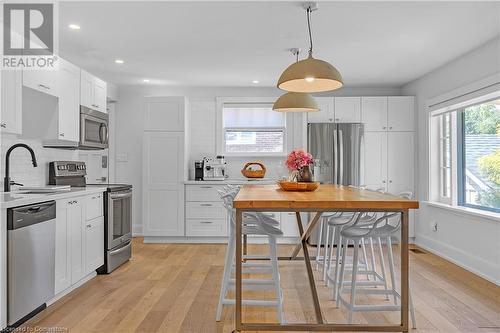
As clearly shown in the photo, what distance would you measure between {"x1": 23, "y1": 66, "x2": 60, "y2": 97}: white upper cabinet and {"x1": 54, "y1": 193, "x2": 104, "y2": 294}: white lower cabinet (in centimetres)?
105

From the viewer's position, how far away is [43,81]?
3459 millimetres

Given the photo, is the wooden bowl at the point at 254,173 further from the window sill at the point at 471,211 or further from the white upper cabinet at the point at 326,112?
the window sill at the point at 471,211

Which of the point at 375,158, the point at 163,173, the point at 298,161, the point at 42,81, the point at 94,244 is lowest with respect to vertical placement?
the point at 94,244

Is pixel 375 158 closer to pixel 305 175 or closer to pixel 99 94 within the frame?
pixel 305 175

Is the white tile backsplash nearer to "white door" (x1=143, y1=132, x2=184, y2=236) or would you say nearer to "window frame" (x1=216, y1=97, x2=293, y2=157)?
"white door" (x1=143, y1=132, x2=184, y2=236)

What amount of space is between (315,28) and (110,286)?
10.5 feet

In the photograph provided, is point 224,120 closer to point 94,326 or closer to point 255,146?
point 255,146

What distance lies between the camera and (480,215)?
4.05 metres

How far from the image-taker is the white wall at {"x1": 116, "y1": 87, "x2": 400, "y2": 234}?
6242 mm

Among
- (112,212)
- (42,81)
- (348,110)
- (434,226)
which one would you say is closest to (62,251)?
(112,212)

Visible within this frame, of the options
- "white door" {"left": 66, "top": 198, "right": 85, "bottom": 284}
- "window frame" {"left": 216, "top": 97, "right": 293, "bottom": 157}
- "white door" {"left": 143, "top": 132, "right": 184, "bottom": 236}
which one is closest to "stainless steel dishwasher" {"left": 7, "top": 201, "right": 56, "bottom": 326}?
"white door" {"left": 66, "top": 198, "right": 85, "bottom": 284}

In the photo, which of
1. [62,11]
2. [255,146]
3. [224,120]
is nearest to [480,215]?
[255,146]

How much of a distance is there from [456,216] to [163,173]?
4082 mm

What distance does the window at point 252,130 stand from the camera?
625 centimetres
